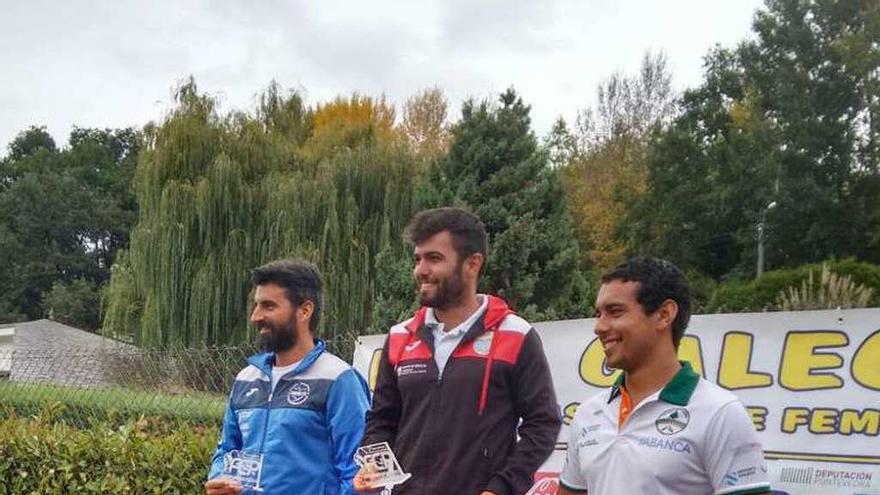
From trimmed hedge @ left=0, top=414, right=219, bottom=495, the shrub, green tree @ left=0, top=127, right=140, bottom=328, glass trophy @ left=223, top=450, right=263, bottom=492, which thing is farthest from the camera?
green tree @ left=0, top=127, right=140, bottom=328

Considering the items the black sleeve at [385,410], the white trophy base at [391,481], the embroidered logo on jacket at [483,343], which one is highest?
the embroidered logo on jacket at [483,343]

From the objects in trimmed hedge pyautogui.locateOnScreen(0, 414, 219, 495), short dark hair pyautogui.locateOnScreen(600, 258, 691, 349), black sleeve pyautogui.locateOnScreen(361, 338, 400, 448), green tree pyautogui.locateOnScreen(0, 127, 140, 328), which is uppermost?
green tree pyautogui.locateOnScreen(0, 127, 140, 328)

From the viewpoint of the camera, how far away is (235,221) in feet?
65.3

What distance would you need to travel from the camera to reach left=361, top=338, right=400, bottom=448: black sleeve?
11.5 feet

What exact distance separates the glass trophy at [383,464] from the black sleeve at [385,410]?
0.17 meters

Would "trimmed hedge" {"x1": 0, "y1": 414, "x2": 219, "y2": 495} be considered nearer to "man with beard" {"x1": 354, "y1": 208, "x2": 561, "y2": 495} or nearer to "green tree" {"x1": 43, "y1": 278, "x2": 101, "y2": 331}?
"man with beard" {"x1": 354, "y1": 208, "x2": 561, "y2": 495}

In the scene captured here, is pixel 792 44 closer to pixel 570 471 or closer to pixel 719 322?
pixel 719 322

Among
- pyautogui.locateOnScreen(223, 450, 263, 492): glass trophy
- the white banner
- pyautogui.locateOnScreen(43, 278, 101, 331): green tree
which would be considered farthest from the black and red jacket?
pyautogui.locateOnScreen(43, 278, 101, 331): green tree

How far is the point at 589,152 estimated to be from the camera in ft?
129

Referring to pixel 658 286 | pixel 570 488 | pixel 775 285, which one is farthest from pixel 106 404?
pixel 775 285

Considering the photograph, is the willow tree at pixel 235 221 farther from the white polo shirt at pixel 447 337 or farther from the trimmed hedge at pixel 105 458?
the white polo shirt at pixel 447 337

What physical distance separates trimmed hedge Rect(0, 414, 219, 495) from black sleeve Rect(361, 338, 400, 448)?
2810 millimetres

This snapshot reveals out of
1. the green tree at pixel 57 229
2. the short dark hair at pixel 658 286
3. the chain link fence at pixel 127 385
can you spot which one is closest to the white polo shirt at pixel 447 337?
the short dark hair at pixel 658 286

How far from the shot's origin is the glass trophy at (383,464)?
10.6 feet
